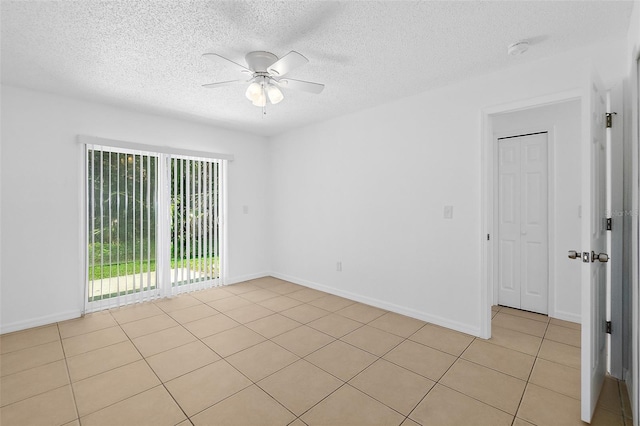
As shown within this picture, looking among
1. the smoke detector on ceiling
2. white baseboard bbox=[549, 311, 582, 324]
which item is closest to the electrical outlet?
the smoke detector on ceiling

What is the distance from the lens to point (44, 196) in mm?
3172

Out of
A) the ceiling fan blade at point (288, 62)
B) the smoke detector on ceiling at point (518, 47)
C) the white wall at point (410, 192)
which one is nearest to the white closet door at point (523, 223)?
the white wall at point (410, 192)

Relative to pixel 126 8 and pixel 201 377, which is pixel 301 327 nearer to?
pixel 201 377

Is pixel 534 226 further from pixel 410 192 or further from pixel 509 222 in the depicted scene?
pixel 410 192

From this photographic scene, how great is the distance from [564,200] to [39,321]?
5.80 metres

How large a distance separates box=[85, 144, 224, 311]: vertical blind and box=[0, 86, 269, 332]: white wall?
175 millimetres

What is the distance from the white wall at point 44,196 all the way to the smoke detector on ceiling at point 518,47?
409 centimetres

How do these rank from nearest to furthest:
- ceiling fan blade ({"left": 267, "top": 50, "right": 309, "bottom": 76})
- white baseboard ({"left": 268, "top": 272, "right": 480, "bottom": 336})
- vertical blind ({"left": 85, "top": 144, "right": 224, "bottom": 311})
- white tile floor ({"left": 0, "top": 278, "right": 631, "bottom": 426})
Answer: white tile floor ({"left": 0, "top": 278, "right": 631, "bottom": 426}), ceiling fan blade ({"left": 267, "top": 50, "right": 309, "bottom": 76}), white baseboard ({"left": 268, "top": 272, "right": 480, "bottom": 336}), vertical blind ({"left": 85, "top": 144, "right": 224, "bottom": 311})

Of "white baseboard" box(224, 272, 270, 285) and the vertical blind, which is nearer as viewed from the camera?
the vertical blind

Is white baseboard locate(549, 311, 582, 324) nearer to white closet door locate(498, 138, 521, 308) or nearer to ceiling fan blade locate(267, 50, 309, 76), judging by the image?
white closet door locate(498, 138, 521, 308)

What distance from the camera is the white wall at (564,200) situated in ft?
10.3

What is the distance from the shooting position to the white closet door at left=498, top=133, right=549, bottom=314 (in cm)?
339

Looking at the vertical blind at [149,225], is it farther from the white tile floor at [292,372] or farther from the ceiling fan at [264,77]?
the ceiling fan at [264,77]

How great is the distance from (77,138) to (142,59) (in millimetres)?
1664
